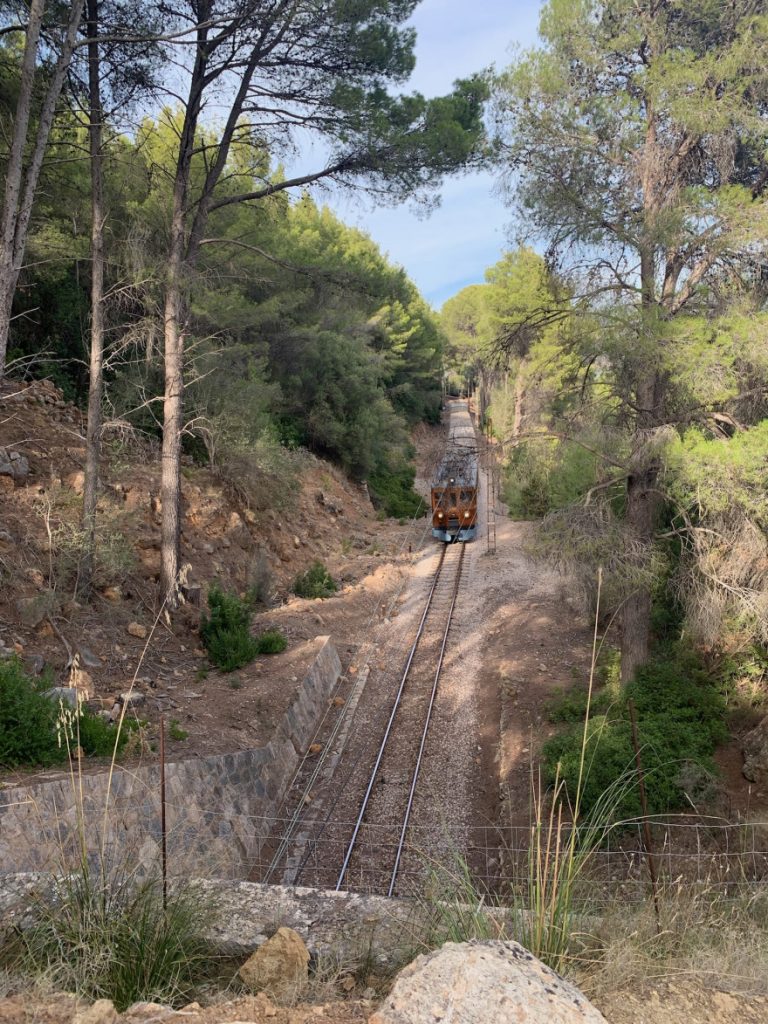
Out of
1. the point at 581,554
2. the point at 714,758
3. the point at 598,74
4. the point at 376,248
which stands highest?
the point at 376,248

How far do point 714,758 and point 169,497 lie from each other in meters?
9.04

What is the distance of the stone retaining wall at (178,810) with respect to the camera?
209 inches

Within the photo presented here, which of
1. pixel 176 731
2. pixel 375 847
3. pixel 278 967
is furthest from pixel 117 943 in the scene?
pixel 375 847

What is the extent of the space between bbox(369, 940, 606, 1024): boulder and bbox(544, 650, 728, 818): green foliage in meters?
5.11

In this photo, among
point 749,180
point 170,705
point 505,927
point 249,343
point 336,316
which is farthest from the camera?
point 336,316

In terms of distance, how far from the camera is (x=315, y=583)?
53.8ft

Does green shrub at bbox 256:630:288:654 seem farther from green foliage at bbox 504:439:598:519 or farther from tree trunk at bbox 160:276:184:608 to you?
green foliage at bbox 504:439:598:519

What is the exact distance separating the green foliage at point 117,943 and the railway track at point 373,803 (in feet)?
8.42

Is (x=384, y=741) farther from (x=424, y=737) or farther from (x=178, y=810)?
(x=178, y=810)

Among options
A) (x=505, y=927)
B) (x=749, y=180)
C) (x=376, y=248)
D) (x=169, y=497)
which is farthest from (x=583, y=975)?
(x=376, y=248)

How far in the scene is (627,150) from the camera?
375 inches

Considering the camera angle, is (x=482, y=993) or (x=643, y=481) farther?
(x=643, y=481)

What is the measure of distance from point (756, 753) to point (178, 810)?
22.5ft

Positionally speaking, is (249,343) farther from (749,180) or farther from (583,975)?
(583,975)
